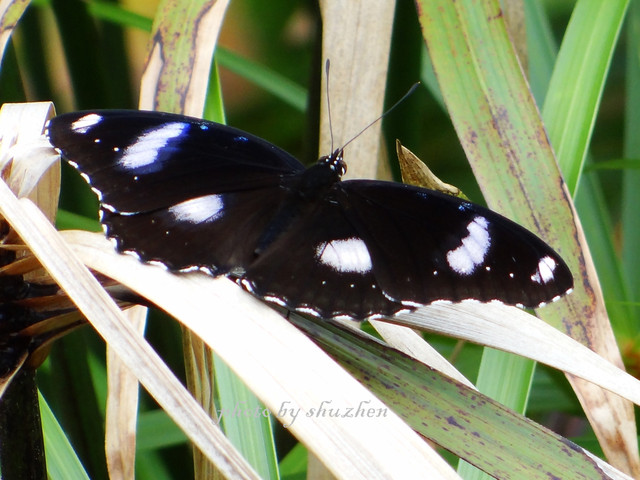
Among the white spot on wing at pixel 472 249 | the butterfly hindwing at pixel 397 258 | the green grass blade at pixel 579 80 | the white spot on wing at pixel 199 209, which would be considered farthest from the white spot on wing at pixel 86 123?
the green grass blade at pixel 579 80

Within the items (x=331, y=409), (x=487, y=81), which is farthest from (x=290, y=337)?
(x=487, y=81)

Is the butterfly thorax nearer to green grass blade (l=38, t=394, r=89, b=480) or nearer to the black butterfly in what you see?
the black butterfly

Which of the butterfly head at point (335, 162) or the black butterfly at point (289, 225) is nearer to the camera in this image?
the black butterfly at point (289, 225)

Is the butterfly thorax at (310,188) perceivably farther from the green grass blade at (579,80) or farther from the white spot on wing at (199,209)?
the green grass blade at (579,80)

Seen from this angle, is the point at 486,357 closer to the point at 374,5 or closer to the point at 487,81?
the point at 487,81

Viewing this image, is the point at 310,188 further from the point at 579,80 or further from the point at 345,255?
the point at 579,80

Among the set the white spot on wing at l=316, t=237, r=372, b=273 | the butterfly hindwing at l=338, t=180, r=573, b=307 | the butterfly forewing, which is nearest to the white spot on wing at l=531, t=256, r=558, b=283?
the butterfly hindwing at l=338, t=180, r=573, b=307

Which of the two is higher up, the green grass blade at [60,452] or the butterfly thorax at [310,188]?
the butterfly thorax at [310,188]
